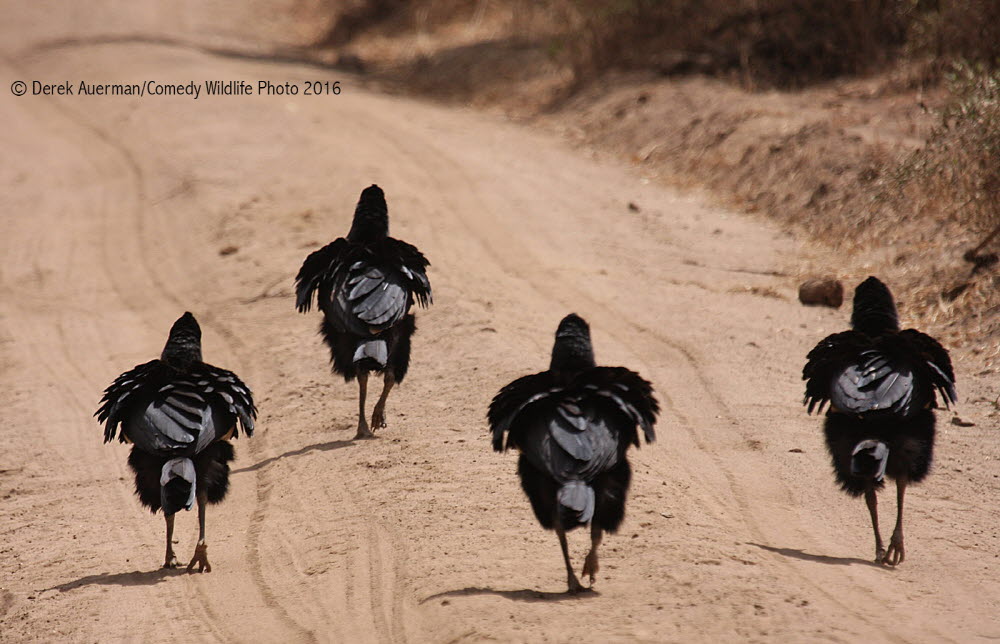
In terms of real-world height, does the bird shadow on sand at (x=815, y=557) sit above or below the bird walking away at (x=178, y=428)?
below

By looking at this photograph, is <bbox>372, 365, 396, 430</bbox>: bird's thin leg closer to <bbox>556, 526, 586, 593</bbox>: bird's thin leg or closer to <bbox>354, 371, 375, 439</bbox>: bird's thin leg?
<bbox>354, 371, 375, 439</bbox>: bird's thin leg

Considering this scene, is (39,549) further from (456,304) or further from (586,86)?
(586,86)

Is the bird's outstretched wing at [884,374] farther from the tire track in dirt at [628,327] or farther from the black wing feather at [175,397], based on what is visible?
the black wing feather at [175,397]

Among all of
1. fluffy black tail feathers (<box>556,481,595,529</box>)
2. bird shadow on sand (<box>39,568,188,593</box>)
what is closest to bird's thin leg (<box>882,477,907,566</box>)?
fluffy black tail feathers (<box>556,481,595,529</box>)

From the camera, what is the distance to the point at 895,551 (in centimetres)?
626

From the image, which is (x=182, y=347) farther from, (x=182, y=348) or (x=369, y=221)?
(x=369, y=221)

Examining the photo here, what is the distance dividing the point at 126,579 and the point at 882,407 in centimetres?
450

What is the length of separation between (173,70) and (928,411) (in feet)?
57.8

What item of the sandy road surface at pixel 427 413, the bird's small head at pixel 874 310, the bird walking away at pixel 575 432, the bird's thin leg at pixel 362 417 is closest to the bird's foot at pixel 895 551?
the sandy road surface at pixel 427 413

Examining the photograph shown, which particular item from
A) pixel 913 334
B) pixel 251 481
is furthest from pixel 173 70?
pixel 913 334

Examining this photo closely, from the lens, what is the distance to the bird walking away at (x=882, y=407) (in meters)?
6.11

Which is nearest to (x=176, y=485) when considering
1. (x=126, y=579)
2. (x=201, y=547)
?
(x=201, y=547)

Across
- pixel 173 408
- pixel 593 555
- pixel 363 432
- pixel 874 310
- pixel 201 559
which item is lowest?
pixel 201 559

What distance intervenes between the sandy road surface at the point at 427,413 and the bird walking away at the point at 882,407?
0.46 meters
